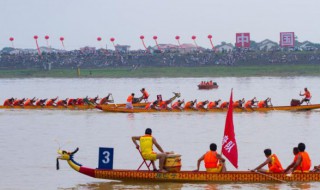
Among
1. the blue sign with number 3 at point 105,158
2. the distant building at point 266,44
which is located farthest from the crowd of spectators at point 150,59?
the blue sign with number 3 at point 105,158

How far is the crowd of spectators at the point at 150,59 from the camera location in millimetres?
122688

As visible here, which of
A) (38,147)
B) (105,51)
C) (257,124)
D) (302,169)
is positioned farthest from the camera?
(105,51)

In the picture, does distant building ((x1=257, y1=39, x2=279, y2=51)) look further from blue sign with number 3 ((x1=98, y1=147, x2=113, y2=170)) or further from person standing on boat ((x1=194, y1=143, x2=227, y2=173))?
blue sign with number 3 ((x1=98, y1=147, x2=113, y2=170))

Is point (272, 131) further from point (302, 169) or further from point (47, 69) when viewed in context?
point (47, 69)

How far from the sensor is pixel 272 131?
40.4 m

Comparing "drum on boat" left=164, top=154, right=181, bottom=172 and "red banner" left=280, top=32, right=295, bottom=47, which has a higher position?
"red banner" left=280, top=32, right=295, bottom=47

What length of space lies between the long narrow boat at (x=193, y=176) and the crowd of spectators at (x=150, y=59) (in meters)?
96.5

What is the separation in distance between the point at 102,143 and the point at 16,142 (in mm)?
3958

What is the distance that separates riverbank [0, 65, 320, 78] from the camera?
11344 centimetres

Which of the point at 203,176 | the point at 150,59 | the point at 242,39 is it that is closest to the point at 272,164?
the point at 203,176

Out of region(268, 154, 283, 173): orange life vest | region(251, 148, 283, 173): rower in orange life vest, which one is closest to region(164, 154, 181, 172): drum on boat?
region(251, 148, 283, 173): rower in orange life vest

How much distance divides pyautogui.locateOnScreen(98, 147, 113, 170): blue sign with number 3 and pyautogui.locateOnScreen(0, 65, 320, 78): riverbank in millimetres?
88248

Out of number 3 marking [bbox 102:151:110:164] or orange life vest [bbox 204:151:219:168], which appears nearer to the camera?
orange life vest [bbox 204:151:219:168]

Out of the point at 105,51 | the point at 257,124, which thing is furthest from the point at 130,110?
the point at 105,51
